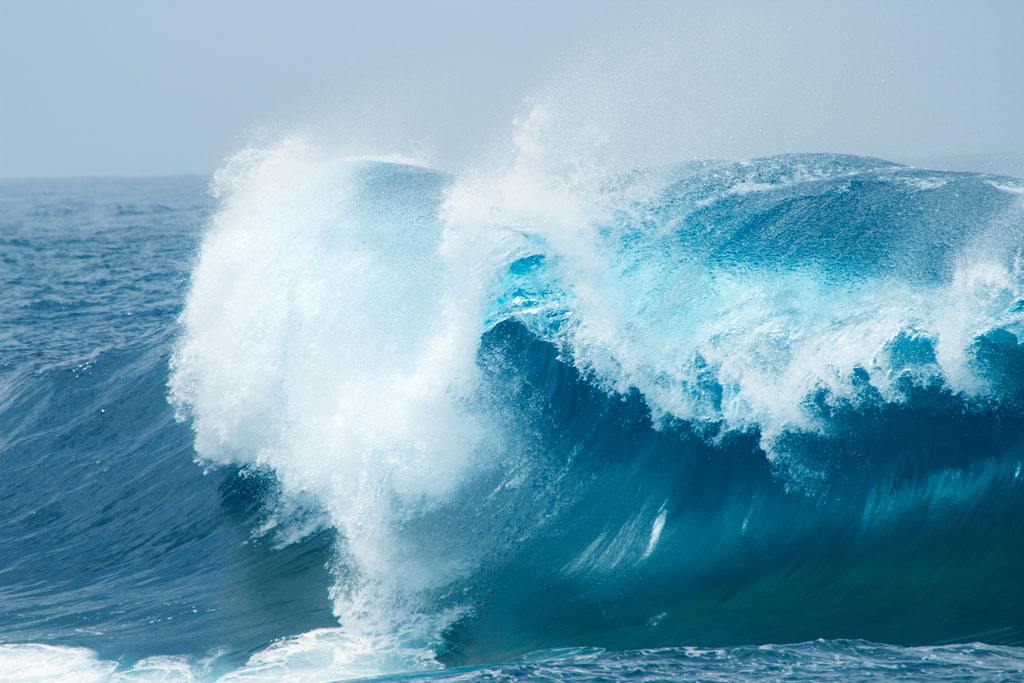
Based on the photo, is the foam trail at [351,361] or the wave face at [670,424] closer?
the wave face at [670,424]

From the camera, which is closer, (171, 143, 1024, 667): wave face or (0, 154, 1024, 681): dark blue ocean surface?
(0, 154, 1024, 681): dark blue ocean surface

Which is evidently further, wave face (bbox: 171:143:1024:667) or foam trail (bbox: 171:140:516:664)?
foam trail (bbox: 171:140:516:664)

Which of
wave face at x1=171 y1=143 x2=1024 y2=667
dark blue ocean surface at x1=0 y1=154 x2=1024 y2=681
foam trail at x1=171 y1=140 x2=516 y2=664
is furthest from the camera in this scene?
foam trail at x1=171 y1=140 x2=516 y2=664

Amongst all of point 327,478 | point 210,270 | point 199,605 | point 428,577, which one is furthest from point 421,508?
point 210,270

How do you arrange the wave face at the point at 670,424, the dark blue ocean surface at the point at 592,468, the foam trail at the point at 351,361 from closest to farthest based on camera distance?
the dark blue ocean surface at the point at 592,468 < the wave face at the point at 670,424 < the foam trail at the point at 351,361

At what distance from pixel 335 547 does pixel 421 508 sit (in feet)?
2.75

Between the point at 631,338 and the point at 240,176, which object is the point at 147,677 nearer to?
the point at 631,338

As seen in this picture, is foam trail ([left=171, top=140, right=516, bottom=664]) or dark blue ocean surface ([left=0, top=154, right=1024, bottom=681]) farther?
foam trail ([left=171, top=140, right=516, bottom=664])

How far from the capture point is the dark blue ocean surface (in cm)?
547

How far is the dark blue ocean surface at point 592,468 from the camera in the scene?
5.47 metres

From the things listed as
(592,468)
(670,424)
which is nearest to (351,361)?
(592,468)

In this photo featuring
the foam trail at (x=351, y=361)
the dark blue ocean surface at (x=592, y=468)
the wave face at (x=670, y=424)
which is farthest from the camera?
the foam trail at (x=351, y=361)

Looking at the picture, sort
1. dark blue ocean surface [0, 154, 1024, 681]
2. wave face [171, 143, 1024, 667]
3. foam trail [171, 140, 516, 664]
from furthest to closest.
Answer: foam trail [171, 140, 516, 664] → wave face [171, 143, 1024, 667] → dark blue ocean surface [0, 154, 1024, 681]

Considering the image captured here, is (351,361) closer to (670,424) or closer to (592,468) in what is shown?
(592,468)
